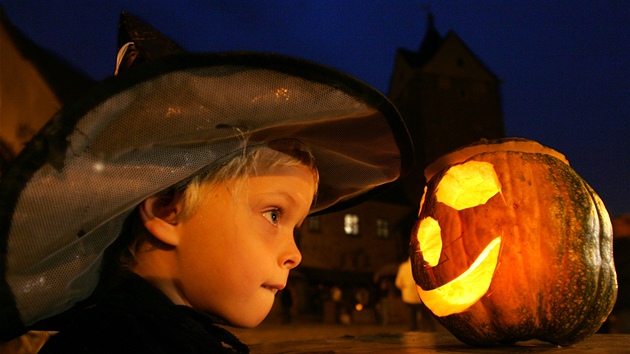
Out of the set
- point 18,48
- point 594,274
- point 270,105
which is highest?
point 18,48

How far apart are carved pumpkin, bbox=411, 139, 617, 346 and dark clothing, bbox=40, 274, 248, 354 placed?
1.36 m

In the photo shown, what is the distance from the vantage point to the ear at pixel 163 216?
120cm

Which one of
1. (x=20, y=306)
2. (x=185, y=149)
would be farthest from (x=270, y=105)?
(x=20, y=306)

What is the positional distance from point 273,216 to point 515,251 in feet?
4.13

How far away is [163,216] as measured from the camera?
1.22 m

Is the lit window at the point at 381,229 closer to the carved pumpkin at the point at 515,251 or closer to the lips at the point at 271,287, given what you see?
the carved pumpkin at the point at 515,251

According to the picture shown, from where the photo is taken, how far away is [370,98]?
123cm

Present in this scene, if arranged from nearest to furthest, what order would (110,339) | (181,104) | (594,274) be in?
(110,339) < (181,104) < (594,274)

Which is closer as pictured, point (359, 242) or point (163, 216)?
point (163, 216)

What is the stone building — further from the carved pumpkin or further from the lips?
the lips

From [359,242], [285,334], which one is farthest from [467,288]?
[359,242]

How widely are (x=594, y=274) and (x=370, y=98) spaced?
4.80 feet

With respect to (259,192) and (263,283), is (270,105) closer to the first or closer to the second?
(259,192)

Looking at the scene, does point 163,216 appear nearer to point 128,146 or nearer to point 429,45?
point 128,146
